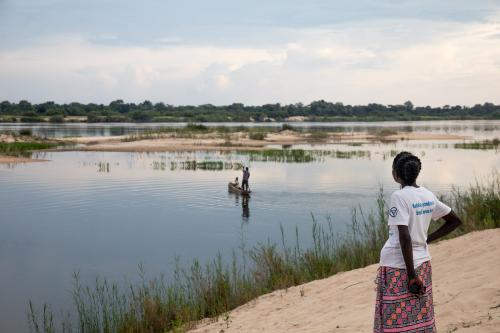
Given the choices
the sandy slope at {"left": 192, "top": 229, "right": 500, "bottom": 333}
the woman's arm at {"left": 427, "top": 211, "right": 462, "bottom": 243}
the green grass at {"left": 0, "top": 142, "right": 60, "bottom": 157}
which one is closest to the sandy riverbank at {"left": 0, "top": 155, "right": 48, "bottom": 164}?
the green grass at {"left": 0, "top": 142, "right": 60, "bottom": 157}

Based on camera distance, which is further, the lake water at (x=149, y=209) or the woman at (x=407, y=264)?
the lake water at (x=149, y=209)

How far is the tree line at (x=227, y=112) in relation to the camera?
13800 cm

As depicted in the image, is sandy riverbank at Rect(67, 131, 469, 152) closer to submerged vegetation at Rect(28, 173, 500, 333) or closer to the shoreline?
the shoreline

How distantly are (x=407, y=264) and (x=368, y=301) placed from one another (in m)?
3.31

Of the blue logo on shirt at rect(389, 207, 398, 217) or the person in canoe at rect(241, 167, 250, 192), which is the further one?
the person in canoe at rect(241, 167, 250, 192)

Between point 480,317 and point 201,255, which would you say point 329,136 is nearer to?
point 201,255

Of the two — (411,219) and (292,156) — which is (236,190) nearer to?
(292,156)

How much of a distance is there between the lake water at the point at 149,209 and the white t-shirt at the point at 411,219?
284 inches

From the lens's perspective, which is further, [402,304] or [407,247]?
[402,304]

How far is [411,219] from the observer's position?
4.62 metres

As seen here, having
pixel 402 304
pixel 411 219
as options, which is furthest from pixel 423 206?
pixel 402 304

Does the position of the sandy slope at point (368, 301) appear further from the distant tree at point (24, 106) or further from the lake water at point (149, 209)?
the distant tree at point (24, 106)

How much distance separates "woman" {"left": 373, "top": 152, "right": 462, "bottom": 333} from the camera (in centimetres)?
459

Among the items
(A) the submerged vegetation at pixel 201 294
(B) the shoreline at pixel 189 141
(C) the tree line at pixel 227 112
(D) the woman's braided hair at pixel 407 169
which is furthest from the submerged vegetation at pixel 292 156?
(C) the tree line at pixel 227 112
